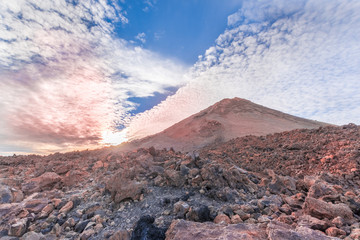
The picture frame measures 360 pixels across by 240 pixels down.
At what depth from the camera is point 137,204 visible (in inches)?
166

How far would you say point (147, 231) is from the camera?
2656mm

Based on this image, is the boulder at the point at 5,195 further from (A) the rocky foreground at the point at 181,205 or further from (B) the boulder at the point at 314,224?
(B) the boulder at the point at 314,224

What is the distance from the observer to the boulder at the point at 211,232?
2.15 metres

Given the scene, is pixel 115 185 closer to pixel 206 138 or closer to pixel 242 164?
pixel 242 164

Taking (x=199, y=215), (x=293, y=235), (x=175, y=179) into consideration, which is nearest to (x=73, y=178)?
(x=175, y=179)

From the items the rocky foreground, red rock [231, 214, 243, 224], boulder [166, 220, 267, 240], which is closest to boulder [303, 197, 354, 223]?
the rocky foreground

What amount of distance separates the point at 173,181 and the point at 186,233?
2669mm

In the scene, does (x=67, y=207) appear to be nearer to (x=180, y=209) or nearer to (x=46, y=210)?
(x=46, y=210)

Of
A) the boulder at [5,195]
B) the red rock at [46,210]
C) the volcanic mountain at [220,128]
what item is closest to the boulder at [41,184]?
the boulder at [5,195]

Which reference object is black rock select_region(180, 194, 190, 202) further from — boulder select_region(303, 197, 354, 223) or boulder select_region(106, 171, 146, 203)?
boulder select_region(303, 197, 354, 223)

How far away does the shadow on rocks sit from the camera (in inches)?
101

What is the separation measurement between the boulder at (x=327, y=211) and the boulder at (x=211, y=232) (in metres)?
1.30

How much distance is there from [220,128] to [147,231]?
84.7ft

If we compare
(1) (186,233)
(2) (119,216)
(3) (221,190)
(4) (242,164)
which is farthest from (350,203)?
(4) (242,164)
